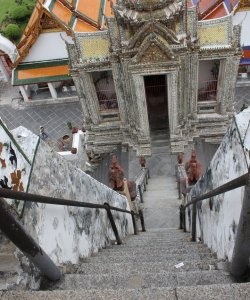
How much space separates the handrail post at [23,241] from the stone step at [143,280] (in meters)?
0.31

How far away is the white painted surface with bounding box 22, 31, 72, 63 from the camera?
22828 millimetres

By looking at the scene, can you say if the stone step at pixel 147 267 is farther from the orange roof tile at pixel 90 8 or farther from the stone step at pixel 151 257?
the orange roof tile at pixel 90 8

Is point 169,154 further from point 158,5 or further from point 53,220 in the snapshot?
point 53,220

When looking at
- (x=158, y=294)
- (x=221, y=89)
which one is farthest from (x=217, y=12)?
(x=158, y=294)

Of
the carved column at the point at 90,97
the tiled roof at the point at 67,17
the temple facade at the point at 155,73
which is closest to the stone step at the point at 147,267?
the temple facade at the point at 155,73

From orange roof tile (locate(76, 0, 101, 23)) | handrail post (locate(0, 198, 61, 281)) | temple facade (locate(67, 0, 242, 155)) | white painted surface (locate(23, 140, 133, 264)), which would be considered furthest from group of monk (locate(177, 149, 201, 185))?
orange roof tile (locate(76, 0, 101, 23))

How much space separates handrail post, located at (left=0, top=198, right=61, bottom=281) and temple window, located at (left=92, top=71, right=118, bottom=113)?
45.9 feet

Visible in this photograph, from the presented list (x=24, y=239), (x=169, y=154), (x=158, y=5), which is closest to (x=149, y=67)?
(x=158, y=5)

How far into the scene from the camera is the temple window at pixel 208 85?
57.8 feet

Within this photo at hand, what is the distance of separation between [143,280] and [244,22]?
2039 centimetres

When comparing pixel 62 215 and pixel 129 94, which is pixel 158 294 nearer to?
pixel 62 215

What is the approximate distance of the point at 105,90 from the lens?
17.9m

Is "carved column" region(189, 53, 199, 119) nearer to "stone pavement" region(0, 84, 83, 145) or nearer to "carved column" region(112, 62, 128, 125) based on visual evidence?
"carved column" region(112, 62, 128, 125)

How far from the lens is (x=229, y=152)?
5684 mm
